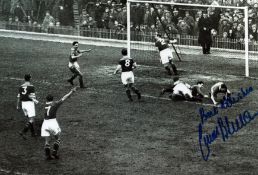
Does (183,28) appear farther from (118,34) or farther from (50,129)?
(50,129)

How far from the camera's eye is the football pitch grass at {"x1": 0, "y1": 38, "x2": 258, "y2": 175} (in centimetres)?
1553

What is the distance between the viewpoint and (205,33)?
1202 inches

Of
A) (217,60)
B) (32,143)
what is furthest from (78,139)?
(217,60)

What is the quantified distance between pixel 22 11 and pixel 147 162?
85.0 feet

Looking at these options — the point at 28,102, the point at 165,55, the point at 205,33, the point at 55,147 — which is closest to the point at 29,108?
the point at 28,102

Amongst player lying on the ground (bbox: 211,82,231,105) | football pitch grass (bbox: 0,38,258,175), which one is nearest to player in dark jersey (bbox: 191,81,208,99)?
football pitch grass (bbox: 0,38,258,175)

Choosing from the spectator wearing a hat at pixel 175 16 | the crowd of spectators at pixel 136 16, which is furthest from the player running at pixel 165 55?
the spectator wearing a hat at pixel 175 16

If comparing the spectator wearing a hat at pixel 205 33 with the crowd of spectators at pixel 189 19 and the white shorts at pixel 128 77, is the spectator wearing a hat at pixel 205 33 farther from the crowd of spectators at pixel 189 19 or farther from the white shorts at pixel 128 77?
the white shorts at pixel 128 77

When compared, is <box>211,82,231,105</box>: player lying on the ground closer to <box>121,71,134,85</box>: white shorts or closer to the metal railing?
<box>121,71,134,85</box>: white shorts

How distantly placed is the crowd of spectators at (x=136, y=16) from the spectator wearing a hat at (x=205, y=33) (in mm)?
254

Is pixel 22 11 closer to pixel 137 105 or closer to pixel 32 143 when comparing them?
pixel 137 105
